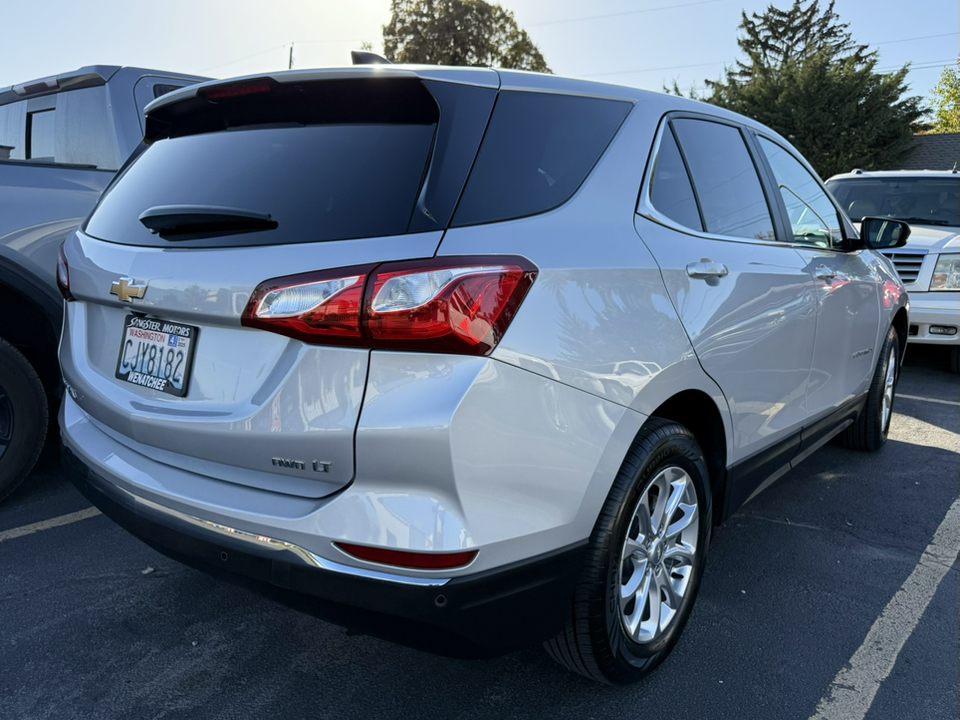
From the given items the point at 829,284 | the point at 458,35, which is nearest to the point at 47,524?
the point at 829,284

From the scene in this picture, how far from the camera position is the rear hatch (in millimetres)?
1716

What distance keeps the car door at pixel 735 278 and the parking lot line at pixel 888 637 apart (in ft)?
2.12

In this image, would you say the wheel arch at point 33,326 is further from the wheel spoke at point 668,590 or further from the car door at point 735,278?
the wheel spoke at point 668,590

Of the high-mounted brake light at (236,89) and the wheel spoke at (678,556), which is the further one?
the wheel spoke at (678,556)

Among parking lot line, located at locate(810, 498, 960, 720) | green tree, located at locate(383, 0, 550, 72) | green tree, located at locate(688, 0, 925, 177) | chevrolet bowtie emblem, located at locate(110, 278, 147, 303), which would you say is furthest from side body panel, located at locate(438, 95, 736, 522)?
green tree, located at locate(383, 0, 550, 72)

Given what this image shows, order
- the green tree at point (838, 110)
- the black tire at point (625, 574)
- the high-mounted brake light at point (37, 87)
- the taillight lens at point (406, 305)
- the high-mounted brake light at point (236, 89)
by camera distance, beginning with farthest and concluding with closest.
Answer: the green tree at point (838, 110) → the high-mounted brake light at point (37, 87) → the high-mounted brake light at point (236, 89) → the black tire at point (625, 574) → the taillight lens at point (406, 305)

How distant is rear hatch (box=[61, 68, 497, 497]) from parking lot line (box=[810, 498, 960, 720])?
5.57ft

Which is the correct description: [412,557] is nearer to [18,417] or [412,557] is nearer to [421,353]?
[421,353]

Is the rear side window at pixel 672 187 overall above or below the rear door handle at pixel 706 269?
above

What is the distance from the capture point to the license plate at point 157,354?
194 cm

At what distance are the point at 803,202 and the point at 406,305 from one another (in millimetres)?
2582

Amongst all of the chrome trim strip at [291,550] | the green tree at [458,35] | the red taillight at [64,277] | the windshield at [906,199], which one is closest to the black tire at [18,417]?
the red taillight at [64,277]

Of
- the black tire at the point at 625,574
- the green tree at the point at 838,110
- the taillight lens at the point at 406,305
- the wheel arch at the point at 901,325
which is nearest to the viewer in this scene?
the taillight lens at the point at 406,305

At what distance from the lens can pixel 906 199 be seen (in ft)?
26.2
